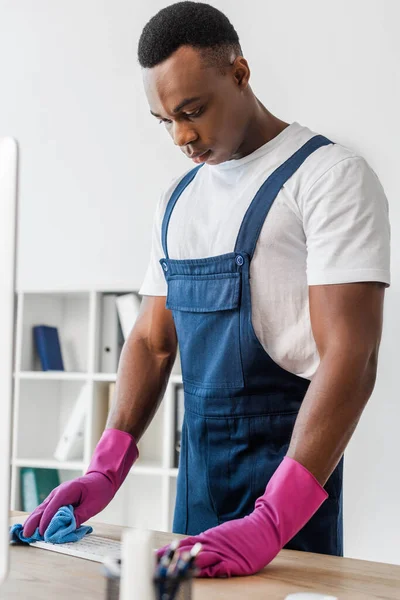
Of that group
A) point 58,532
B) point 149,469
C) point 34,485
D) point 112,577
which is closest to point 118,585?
point 112,577

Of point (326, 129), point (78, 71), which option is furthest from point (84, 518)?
point (78, 71)

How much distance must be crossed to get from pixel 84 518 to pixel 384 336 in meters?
1.59

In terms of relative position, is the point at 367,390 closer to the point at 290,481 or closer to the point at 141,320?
the point at 290,481

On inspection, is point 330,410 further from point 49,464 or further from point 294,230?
point 49,464

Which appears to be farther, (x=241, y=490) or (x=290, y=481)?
(x=241, y=490)

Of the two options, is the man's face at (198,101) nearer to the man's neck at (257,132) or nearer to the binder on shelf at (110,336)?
the man's neck at (257,132)

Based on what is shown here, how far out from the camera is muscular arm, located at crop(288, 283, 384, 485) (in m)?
1.22

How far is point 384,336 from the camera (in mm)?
2697

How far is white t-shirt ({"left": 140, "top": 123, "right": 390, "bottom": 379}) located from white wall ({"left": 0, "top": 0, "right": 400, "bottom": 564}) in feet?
4.06

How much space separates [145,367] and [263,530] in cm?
68

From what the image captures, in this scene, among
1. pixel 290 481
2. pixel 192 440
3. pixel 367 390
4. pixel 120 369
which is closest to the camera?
pixel 290 481

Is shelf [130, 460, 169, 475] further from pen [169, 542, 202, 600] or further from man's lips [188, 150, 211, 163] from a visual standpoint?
pen [169, 542, 202, 600]

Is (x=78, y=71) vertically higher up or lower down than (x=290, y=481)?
higher up

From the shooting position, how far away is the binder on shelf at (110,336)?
3.06 m
